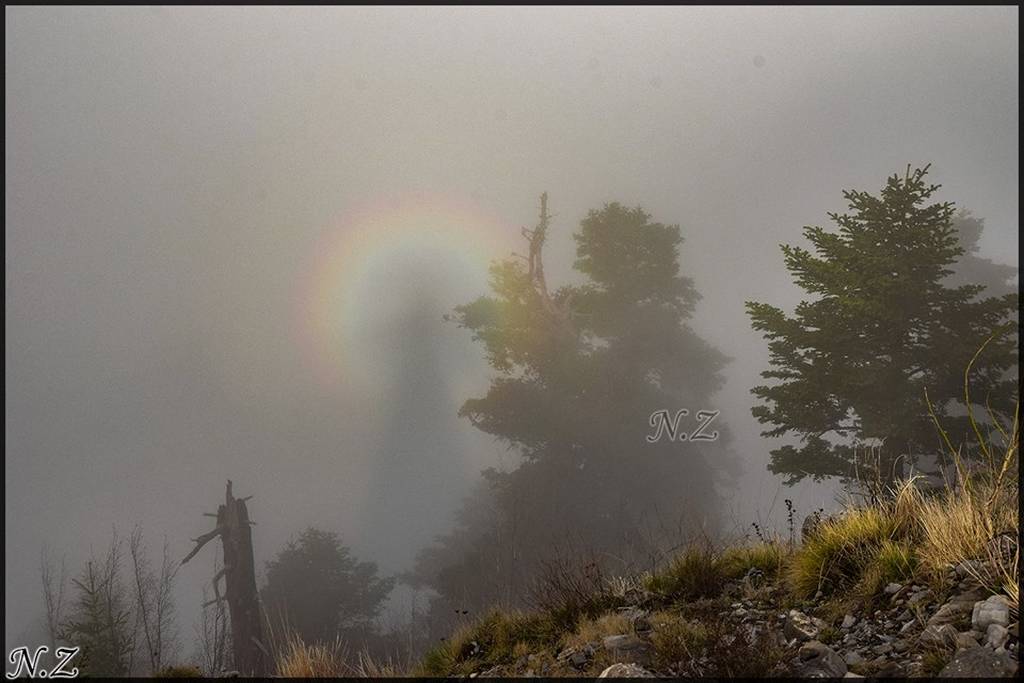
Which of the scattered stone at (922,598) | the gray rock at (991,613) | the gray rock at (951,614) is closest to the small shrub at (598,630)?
the scattered stone at (922,598)

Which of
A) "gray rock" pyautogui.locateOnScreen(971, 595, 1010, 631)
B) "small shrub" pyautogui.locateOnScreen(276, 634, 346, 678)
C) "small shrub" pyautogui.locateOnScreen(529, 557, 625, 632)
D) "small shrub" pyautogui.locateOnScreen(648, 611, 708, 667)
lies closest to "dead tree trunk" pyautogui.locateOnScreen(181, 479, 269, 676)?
"small shrub" pyautogui.locateOnScreen(276, 634, 346, 678)

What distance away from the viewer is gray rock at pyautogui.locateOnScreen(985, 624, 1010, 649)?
357 cm

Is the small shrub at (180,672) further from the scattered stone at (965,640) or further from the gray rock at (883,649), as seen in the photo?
the scattered stone at (965,640)

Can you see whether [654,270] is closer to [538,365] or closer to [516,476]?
[538,365]

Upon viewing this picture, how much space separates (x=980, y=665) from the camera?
3.34 metres

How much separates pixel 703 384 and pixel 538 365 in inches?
512

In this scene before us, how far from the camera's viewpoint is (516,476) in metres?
31.2

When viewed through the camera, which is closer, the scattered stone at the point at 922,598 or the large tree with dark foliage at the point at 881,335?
the scattered stone at the point at 922,598

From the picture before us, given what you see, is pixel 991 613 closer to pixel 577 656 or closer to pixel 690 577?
pixel 690 577

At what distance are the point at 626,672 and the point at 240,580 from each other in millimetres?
23292

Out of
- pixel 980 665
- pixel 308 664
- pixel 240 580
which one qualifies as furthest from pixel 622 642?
pixel 240 580

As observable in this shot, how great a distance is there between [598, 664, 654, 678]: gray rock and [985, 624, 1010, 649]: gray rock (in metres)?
2.17

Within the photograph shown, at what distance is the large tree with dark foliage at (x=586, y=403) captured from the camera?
1138 inches

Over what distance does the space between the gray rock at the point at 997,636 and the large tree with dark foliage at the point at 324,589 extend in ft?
99.1
